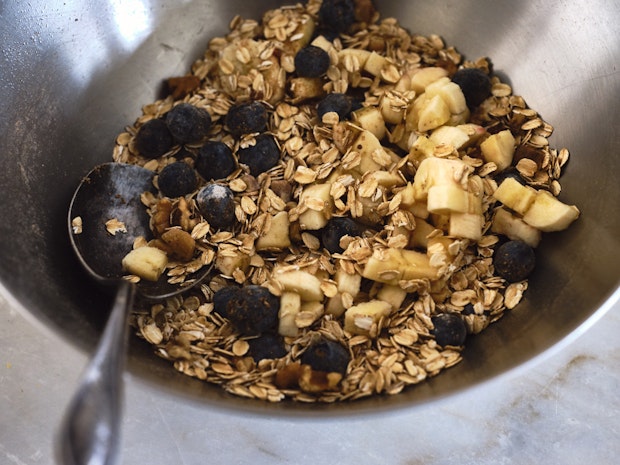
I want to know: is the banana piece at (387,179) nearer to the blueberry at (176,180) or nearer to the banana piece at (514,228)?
the banana piece at (514,228)

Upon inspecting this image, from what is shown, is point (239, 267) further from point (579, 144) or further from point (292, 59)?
point (579, 144)

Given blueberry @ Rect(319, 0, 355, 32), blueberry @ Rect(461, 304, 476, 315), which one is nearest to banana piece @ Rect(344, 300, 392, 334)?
blueberry @ Rect(461, 304, 476, 315)

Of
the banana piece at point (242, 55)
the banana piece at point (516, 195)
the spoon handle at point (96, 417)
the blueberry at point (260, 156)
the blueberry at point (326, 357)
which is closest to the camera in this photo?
the spoon handle at point (96, 417)

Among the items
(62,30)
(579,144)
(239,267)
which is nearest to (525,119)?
(579,144)

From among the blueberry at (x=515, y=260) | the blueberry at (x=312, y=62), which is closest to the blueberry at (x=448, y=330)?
the blueberry at (x=515, y=260)

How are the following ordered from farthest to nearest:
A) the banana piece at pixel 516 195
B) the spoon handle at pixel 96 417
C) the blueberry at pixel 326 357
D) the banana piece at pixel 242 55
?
the banana piece at pixel 242 55, the banana piece at pixel 516 195, the blueberry at pixel 326 357, the spoon handle at pixel 96 417

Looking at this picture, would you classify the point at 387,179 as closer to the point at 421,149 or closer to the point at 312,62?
the point at 421,149

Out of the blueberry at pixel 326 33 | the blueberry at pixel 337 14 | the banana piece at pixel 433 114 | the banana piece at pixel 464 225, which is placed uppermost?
the blueberry at pixel 337 14

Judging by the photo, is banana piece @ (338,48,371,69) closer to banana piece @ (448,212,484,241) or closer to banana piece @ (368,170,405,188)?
banana piece @ (368,170,405,188)
